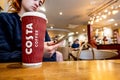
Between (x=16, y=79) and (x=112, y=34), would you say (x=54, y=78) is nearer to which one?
(x=16, y=79)

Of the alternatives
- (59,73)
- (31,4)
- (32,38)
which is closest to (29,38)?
(32,38)

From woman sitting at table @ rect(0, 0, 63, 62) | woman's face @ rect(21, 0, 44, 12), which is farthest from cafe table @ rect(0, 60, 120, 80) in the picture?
woman's face @ rect(21, 0, 44, 12)

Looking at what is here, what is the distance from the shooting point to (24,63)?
54cm

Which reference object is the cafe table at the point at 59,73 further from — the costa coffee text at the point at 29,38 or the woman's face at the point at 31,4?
the woman's face at the point at 31,4

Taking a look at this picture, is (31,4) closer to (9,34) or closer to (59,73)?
(9,34)

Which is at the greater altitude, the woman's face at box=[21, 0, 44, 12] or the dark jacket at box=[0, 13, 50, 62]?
the woman's face at box=[21, 0, 44, 12]

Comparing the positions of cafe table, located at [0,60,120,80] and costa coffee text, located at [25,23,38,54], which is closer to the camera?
cafe table, located at [0,60,120,80]

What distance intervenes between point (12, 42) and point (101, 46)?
6.01 metres

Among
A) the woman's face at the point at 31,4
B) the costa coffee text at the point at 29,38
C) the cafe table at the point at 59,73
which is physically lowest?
the cafe table at the point at 59,73

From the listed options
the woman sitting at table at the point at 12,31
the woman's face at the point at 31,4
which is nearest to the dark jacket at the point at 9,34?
the woman sitting at table at the point at 12,31

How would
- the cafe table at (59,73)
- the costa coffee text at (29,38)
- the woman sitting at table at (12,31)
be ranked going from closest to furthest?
the cafe table at (59,73) < the costa coffee text at (29,38) < the woman sitting at table at (12,31)

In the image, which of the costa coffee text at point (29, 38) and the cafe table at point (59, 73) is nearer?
the cafe table at point (59, 73)

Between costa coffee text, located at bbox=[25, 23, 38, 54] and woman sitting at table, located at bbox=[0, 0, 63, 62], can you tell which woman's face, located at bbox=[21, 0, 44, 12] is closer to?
woman sitting at table, located at bbox=[0, 0, 63, 62]

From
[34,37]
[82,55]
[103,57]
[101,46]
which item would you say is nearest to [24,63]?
[34,37]
